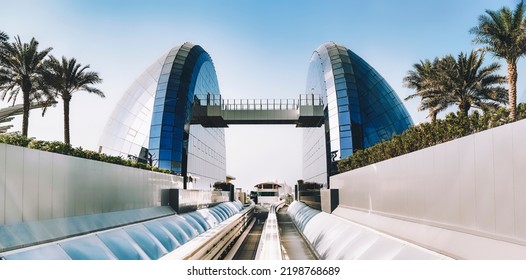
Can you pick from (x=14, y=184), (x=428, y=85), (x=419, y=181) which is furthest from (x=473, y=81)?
(x=14, y=184)

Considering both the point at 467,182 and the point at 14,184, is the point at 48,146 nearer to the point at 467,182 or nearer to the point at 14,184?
the point at 14,184

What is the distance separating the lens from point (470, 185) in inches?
328

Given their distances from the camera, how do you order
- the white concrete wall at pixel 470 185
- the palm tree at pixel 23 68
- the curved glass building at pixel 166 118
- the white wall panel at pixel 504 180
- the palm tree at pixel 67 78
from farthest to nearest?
the curved glass building at pixel 166 118
the palm tree at pixel 67 78
the palm tree at pixel 23 68
the white wall panel at pixel 504 180
the white concrete wall at pixel 470 185

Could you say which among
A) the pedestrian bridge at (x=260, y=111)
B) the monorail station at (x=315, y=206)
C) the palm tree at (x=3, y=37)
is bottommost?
the monorail station at (x=315, y=206)

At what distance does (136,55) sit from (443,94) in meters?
29.9

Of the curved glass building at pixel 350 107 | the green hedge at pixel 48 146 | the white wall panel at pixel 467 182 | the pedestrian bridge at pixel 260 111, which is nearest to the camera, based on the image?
the white wall panel at pixel 467 182

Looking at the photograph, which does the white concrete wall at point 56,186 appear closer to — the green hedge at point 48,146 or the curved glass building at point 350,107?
the green hedge at point 48,146

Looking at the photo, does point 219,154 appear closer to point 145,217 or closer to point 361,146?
point 361,146

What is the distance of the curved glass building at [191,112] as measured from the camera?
52531 millimetres

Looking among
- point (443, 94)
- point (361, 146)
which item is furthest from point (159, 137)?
point (443, 94)

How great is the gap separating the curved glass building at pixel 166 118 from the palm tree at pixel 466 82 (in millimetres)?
28860

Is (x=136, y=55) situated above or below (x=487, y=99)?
below

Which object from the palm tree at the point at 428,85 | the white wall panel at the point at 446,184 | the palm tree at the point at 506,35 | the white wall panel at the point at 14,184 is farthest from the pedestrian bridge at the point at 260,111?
the white wall panel at the point at 14,184
